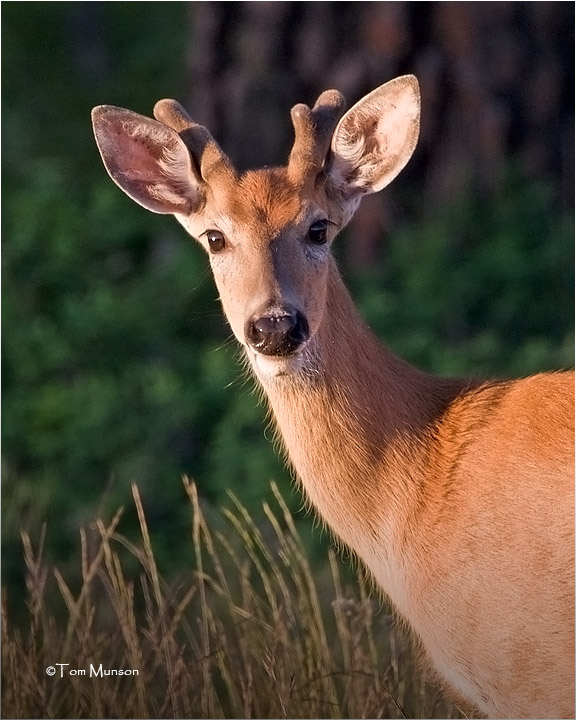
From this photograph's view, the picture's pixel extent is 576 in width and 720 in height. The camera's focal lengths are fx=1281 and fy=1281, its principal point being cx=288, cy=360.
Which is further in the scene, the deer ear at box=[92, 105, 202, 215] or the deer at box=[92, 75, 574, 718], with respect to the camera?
the deer ear at box=[92, 105, 202, 215]

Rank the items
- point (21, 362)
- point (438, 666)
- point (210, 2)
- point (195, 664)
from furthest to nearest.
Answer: point (210, 2) < point (21, 362) < point (195, 664) < point (438, 666)

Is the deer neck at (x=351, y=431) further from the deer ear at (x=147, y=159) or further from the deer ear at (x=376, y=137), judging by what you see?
the deer ear at (x=147, y=159)

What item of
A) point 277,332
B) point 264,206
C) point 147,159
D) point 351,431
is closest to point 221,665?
point 351,431

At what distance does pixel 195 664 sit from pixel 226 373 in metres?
3.30

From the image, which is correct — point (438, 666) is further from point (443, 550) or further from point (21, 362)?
point (21, 362)

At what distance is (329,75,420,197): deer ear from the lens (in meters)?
4.43

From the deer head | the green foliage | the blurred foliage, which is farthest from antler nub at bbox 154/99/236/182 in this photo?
the green foliage

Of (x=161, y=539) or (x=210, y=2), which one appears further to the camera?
(x=210, y=2)

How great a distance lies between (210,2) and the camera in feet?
30.1

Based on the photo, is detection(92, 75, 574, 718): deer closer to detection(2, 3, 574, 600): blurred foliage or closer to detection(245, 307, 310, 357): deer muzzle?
detection(245, 307, 310, 357): deer muzzle

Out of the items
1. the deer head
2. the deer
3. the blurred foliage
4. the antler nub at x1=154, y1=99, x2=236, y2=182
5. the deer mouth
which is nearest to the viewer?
the deer

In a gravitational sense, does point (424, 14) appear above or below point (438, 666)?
above

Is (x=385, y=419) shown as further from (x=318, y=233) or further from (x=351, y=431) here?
(x=318, y=233)

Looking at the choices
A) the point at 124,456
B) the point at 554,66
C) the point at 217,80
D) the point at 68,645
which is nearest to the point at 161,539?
the point at 124,456
